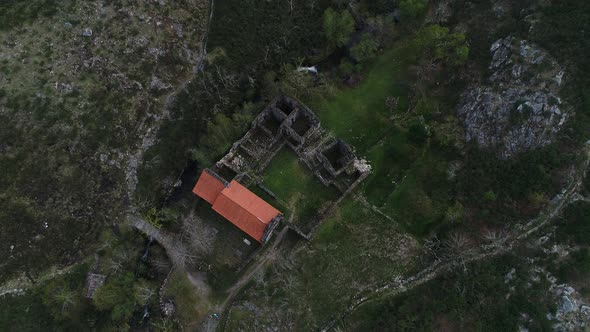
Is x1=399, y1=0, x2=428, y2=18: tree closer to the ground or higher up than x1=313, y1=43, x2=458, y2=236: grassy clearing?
higher up

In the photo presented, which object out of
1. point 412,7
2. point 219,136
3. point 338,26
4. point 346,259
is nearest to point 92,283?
point 219,136

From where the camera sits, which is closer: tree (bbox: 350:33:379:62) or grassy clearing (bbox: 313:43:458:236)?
grassy clearing (bbox: 313:43:458:236)

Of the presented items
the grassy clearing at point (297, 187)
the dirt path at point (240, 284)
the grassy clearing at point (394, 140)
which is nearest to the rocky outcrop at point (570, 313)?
the grassy clearing at point (394, 140)

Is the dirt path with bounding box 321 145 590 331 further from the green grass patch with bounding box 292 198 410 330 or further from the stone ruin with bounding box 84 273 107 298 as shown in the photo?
the stone ruin with bounding box 84 273 107 298

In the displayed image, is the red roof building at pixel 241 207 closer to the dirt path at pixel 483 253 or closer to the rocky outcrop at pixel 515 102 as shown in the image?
the dirt path at pixel 483 253

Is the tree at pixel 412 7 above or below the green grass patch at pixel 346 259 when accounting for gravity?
above

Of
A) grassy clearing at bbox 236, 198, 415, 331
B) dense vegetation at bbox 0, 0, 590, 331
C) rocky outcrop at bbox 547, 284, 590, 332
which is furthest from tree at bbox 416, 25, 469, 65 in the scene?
rocky outcrop at bbox 547, 284, 590, 332

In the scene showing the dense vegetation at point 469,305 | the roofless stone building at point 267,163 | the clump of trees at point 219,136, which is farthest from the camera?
the clump of trees at point 219,136

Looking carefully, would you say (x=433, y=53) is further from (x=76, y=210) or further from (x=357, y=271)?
(x=76, y=210)

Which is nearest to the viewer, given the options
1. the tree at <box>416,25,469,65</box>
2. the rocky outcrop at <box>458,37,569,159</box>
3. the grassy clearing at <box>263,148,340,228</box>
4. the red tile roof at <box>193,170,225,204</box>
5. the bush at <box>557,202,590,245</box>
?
the bush at <box>557,202,590,245</box>

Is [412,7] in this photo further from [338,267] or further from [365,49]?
[338,267]
